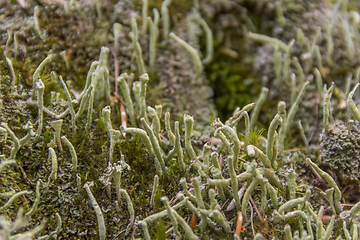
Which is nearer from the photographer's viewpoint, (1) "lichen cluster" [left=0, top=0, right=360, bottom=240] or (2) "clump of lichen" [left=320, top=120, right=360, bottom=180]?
(1) "lichen cluster" [left=0, top=0, right=360, bottom=240]

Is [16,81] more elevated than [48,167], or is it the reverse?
[16,81]

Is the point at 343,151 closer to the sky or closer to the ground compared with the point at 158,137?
closer to the ground

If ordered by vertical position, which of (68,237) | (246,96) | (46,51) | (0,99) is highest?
(46,51)

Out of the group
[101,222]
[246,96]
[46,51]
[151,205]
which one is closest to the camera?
[101,222]

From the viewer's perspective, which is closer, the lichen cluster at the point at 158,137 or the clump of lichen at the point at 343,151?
the lichen cluster at the point at 158,137

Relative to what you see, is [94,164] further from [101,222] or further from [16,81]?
[16,81]

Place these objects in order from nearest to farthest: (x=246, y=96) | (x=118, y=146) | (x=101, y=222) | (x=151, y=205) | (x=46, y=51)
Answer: (x=101, y=222) < (x=151, y=205) < (x=118, y=146) < (x=46, y=51) < (x=246, y=96)

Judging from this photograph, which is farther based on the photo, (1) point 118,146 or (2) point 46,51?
(2) point 46,51

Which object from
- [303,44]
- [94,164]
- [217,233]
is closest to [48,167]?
[94,164]
